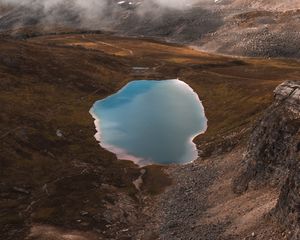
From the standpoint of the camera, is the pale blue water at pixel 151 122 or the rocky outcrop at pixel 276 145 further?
the pale blue water at pixel 151 122

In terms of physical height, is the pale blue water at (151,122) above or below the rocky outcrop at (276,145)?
below

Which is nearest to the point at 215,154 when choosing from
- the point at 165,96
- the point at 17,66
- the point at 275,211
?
the point at 275,211

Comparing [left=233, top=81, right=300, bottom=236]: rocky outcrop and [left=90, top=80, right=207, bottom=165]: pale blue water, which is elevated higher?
[left=233, top=81, right=300, bottom=236]: rocky outcrop

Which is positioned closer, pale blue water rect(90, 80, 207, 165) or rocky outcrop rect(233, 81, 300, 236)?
rocky outcrop rect(233, 81, 300, 236)

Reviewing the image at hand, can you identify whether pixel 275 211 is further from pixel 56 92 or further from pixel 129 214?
pixel 56 92
